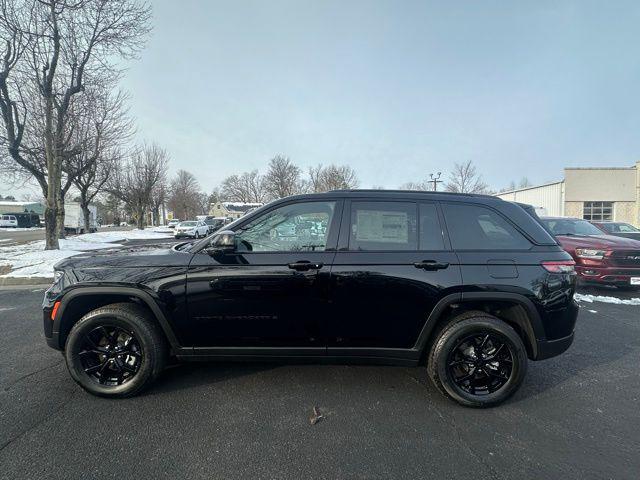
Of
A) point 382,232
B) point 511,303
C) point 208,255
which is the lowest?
point 511,303

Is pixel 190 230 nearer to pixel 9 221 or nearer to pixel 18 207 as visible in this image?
pixel 9 221

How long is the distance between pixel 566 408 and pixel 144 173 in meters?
33.2

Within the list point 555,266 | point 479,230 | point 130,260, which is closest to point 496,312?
point 555,266

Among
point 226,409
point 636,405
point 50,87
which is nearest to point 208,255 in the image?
point 226,409

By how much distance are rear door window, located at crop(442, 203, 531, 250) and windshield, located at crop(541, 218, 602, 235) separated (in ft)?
21.9

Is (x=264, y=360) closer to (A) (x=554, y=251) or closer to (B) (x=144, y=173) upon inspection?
(A) (x=554, y=251)

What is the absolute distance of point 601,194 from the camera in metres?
25.3

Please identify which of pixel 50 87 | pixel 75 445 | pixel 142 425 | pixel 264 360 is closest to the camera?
pixel 75 445

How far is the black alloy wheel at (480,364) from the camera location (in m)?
2.87

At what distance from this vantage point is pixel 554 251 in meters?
2.88

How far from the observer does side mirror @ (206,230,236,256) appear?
2.78 m

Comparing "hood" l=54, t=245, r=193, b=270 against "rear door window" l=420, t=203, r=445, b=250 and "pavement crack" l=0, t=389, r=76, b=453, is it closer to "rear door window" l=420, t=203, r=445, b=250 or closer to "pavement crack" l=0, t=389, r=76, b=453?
"pavement crack" l=0, t=389, r=76, b=453

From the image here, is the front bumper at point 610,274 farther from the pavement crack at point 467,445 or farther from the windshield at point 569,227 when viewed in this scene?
the pavement crack at point 467,445

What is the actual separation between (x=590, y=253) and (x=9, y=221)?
6183 cm
